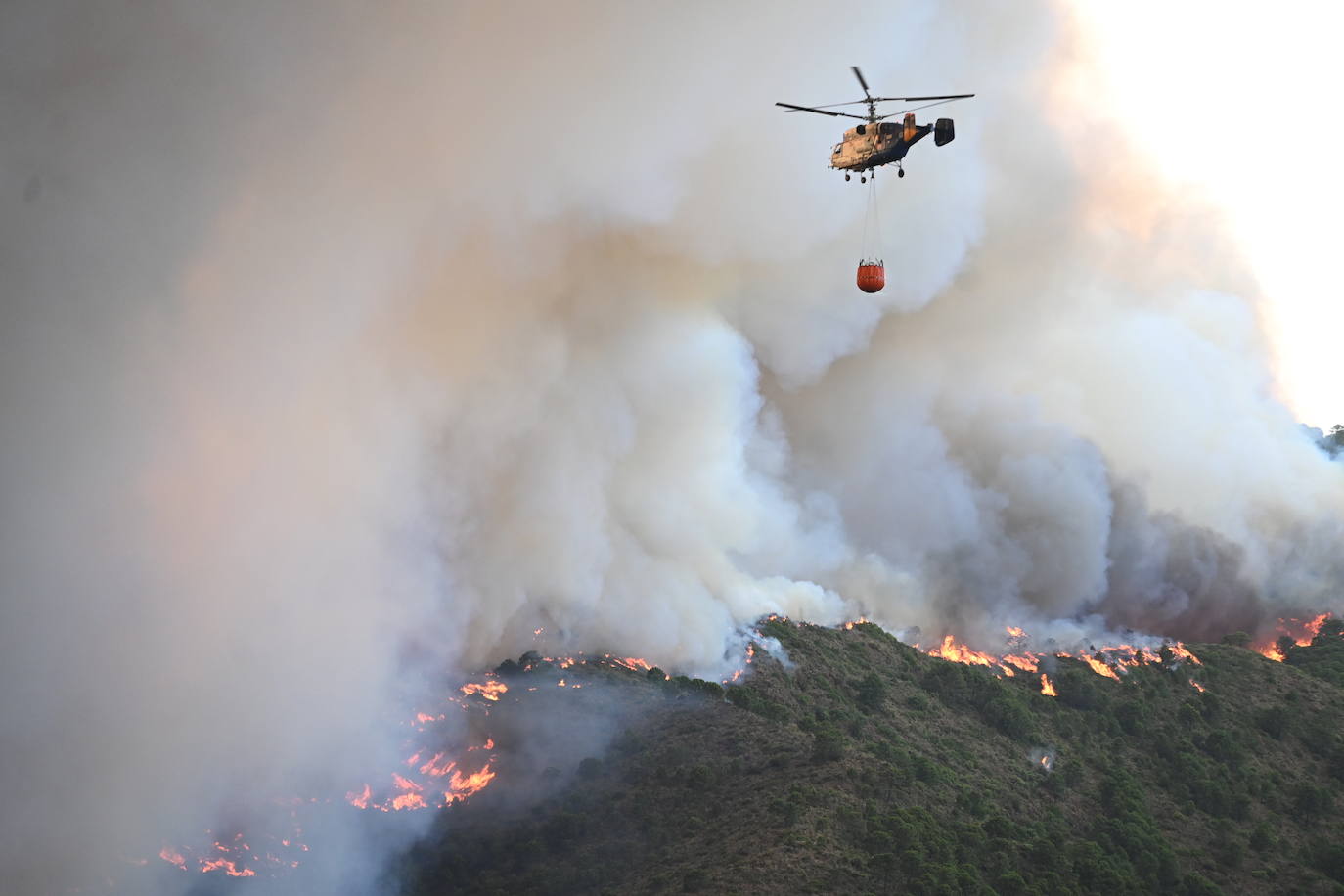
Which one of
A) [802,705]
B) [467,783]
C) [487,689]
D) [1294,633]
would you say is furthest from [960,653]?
[467,783]

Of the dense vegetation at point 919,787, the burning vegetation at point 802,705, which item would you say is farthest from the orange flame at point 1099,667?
the dense vegetation at point 919,787

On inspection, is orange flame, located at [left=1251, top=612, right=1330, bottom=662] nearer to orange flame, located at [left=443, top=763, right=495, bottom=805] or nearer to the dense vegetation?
the dense vegetation

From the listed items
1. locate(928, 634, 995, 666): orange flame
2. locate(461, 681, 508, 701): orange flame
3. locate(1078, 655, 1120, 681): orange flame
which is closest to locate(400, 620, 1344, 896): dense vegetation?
locate(461, 681, 508, 701): orange flame

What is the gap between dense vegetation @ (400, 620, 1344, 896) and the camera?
58.1 meters

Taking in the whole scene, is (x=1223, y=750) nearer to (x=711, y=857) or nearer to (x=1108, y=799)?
(x=1108, y=799)

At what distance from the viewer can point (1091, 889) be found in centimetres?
6250

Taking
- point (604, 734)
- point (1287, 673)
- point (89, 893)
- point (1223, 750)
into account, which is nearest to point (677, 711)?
point (604, 734)

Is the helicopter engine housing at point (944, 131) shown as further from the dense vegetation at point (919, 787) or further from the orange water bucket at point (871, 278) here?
the dense vegetation at point (919, 787)

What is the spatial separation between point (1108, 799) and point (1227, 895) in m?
9.67

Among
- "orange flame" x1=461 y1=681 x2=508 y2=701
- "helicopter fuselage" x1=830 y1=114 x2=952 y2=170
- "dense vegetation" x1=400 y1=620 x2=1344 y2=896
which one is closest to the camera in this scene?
"dense vegetation" x1=400 y1=620 x2=1344 y2=896

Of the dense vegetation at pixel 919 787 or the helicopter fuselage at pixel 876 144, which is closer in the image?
the dense vegetation at pixel 919 787

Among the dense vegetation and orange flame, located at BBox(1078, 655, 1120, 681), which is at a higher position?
orange flame, located at BBox(1078, 655, 1120, 681)

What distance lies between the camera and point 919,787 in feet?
221

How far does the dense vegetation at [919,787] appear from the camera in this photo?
58.1 meters
